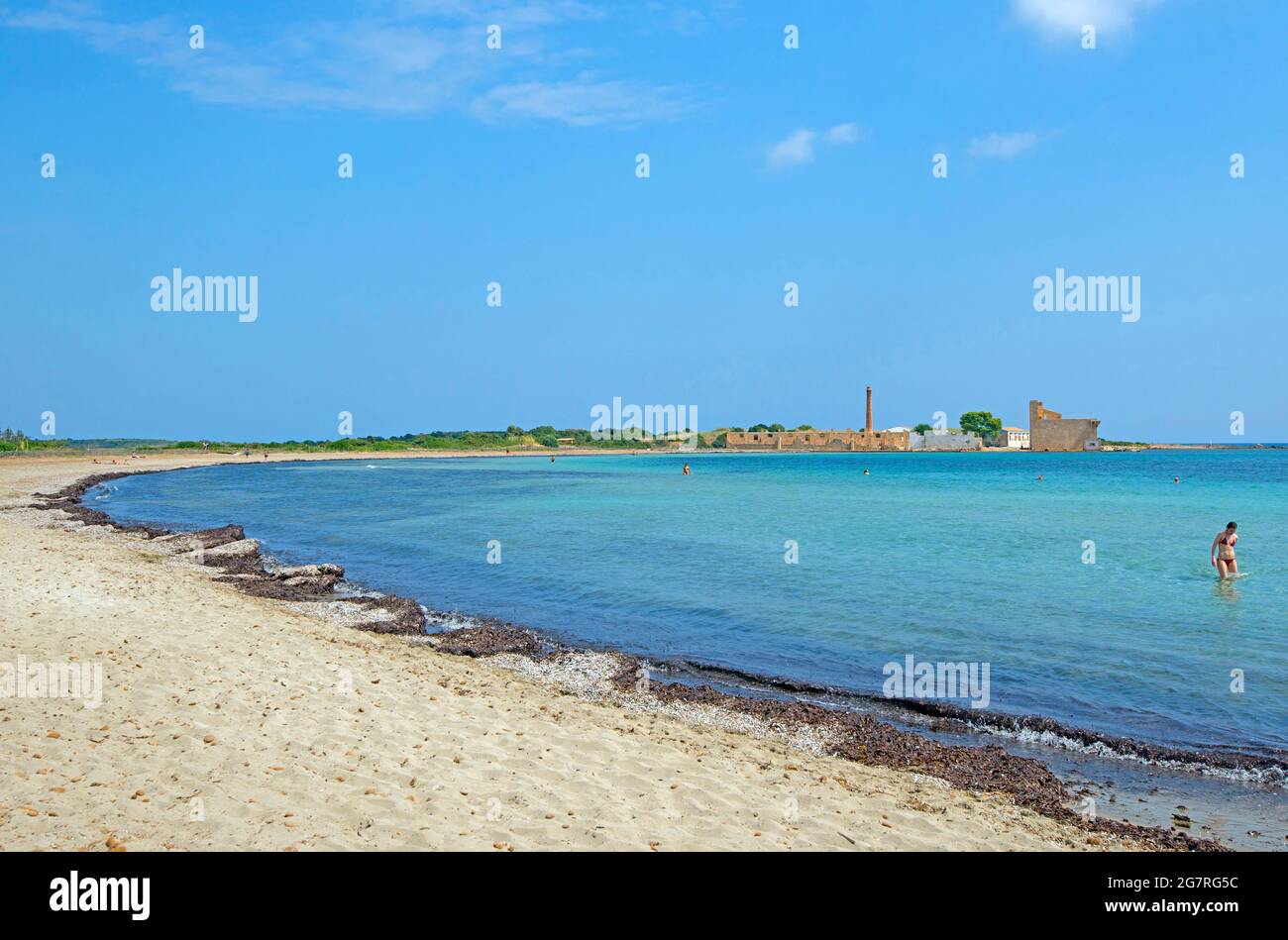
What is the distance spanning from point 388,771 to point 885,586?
49.2 feet

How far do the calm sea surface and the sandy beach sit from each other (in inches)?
159

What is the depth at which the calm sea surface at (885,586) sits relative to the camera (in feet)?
37.8

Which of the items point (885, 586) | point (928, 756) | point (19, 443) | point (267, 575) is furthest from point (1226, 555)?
point (19, 443)

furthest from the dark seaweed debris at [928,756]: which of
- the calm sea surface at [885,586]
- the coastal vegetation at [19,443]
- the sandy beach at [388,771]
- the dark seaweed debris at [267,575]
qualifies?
the coastal vegetation at [19,443]

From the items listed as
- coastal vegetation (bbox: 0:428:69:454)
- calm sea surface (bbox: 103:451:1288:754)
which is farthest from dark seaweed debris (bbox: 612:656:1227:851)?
coastal vegetation (bbox: 0:428:69:454)

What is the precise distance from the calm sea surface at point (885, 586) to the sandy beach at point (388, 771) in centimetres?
405

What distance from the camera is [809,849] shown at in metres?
5.62

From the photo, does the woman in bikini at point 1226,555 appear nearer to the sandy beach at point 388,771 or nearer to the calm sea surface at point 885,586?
the calm sea surface at point 885,586

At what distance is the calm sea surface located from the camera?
11523mm

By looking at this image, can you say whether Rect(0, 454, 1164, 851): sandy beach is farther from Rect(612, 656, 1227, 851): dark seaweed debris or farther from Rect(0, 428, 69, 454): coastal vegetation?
Rect(0, 428, 69, 454): coastal vegetation

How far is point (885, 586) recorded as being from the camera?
19109mm
